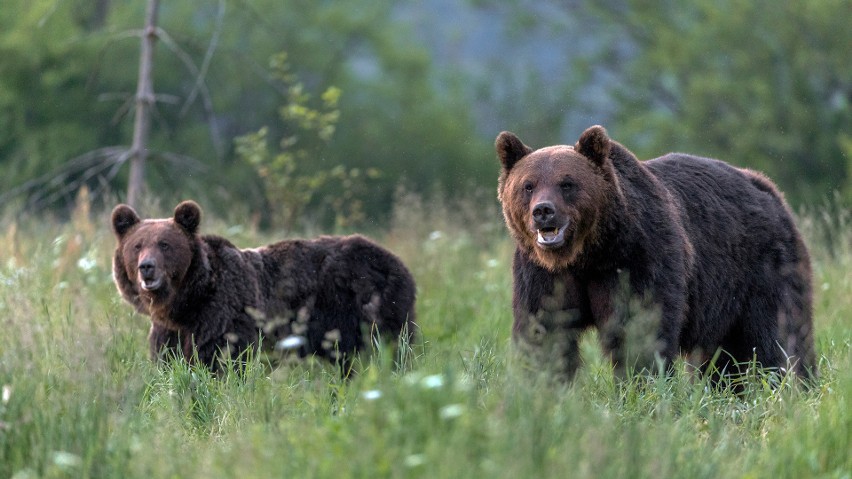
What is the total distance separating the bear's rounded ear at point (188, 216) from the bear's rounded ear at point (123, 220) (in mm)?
306

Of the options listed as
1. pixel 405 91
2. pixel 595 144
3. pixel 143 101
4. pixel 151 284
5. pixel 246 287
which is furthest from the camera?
pixel 405 91

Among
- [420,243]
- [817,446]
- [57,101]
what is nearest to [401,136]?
[57,101]

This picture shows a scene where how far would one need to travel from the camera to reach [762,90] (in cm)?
2375

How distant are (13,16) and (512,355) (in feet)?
66.2

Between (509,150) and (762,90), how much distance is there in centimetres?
1917

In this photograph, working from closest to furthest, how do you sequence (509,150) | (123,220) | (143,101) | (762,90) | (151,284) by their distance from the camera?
(509,150) → (151,284) → (123,220) → (143,101) → (762,90)

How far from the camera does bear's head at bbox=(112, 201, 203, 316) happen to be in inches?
268

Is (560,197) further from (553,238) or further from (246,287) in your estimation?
(246,287)

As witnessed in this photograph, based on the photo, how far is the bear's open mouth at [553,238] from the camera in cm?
538

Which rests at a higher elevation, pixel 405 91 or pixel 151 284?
pixel 151 284

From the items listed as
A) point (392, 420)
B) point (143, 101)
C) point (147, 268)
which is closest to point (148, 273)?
point (147, 268)

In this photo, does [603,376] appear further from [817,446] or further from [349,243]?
[349,243]

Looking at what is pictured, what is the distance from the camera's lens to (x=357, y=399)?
477 cm

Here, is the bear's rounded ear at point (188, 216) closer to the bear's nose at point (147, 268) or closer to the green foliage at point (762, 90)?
the bear's nose at point (147, 268)
